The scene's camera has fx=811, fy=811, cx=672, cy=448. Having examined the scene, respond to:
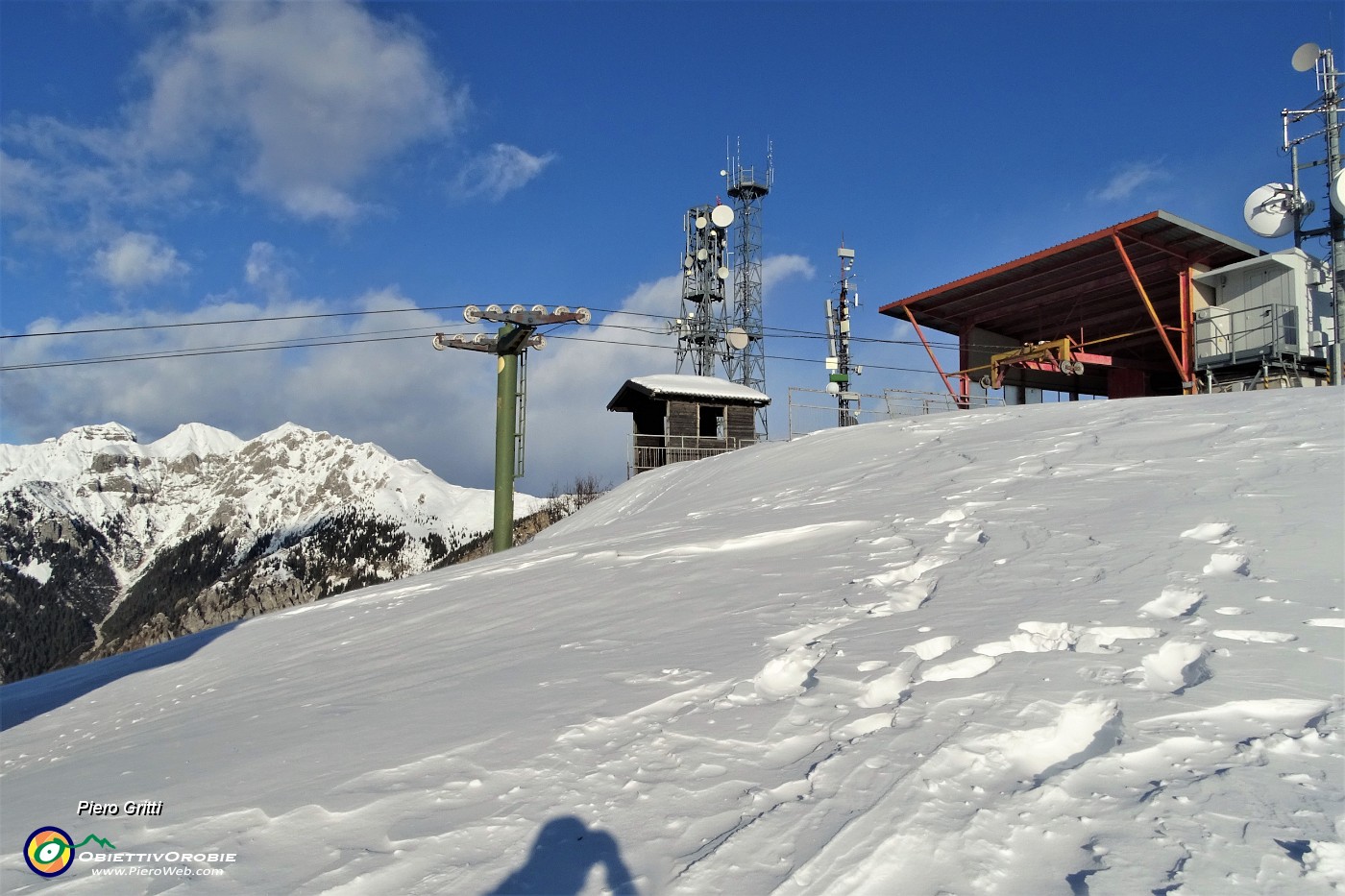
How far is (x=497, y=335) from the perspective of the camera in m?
17.2

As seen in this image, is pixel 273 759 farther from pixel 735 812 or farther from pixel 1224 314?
pixel 1224 314

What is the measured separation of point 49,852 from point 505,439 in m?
13.7

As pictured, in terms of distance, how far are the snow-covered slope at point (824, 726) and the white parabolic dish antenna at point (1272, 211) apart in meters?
17.8

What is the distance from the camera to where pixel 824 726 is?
343 centimetres

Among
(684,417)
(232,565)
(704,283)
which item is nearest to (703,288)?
(704,283)

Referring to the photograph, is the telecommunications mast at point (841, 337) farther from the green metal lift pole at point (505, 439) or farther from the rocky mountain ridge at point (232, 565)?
the rocky mountain ridge at point (232, 565)

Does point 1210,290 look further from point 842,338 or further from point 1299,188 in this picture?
point 842,338

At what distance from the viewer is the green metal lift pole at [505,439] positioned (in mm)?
16812

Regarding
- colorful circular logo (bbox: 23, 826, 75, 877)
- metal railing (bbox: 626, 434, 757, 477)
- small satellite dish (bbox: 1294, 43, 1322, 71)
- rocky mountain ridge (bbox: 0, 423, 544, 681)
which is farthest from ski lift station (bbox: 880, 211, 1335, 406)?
rocky mountain ridge (bbox: 0, 423, 544, 681)

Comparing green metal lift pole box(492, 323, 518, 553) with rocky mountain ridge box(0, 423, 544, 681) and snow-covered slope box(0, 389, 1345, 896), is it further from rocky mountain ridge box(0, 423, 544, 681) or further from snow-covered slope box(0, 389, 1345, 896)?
rocky mountain ridge box(0, 423, 544, 681)

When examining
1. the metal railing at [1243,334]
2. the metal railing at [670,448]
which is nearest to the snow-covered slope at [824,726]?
the metal railing at [1243,334]

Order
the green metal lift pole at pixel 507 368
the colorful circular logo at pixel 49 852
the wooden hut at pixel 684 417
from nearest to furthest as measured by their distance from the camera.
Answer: the colorful circular logo at pixel 49 852, the green metal lift pole at pixel 507 368, the wooden hut at pixel 684 417

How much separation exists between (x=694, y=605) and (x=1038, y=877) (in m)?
3.45

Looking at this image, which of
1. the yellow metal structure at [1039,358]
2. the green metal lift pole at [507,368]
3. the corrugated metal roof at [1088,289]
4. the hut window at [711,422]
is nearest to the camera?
the green metal lift pole at [507,368]
